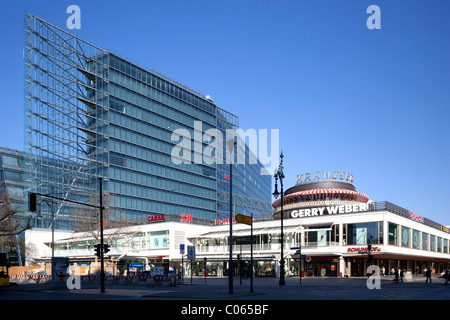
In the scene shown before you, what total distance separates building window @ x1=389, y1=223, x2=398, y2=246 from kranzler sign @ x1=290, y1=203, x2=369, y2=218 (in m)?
3.93

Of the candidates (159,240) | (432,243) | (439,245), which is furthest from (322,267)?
(439,245)

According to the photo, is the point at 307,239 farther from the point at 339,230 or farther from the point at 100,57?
the point at 100,57

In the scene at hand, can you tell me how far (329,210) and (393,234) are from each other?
28.7 ft

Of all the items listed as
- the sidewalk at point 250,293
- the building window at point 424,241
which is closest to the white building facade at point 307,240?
the building window at point 424,241

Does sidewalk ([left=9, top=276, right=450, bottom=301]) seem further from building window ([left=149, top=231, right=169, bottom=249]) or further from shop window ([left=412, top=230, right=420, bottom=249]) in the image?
shop window ([left=412, top=230, right=420, bottom=249])

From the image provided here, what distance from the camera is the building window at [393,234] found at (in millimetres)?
63700

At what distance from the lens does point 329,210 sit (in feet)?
222

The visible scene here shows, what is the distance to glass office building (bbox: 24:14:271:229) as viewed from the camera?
9544 cm

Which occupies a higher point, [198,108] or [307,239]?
[198,108]

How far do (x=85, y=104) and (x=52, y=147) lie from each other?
1229 cm

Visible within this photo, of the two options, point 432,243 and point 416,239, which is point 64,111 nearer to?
point 416,239

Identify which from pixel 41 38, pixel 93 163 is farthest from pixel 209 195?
pixel 41 38
